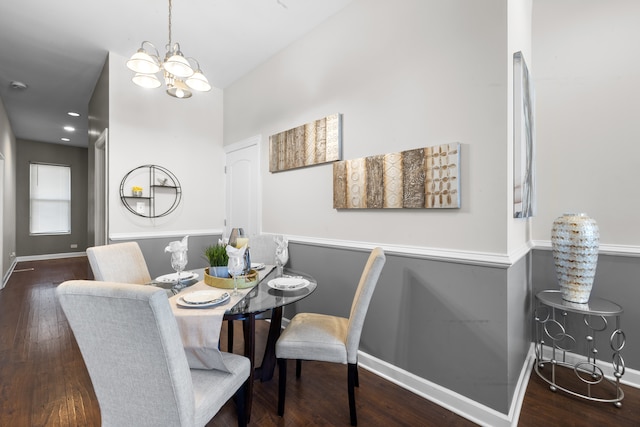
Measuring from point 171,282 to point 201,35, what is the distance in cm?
243

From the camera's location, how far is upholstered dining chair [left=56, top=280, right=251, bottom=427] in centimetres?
90

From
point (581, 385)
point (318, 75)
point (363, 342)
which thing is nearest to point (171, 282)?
point (363, 342)

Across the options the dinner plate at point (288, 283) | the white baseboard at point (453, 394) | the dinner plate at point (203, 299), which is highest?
the dinner plate at point (203, 299)

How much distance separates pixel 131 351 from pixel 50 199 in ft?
28.0

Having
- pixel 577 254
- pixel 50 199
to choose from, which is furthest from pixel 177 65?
pixel 50 199

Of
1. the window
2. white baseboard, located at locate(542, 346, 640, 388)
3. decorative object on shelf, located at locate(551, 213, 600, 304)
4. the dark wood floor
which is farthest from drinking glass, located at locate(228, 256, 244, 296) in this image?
the window

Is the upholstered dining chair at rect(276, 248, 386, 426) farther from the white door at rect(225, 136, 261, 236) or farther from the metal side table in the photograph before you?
the white door at rect(225, 136, 261, 236)

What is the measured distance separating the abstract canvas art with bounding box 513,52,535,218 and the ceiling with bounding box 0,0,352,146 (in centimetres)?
151

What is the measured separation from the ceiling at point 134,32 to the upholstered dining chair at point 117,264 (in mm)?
2068

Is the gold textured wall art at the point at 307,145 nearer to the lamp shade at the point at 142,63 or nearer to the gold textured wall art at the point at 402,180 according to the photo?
the gold textured wall art at the point at 402,180

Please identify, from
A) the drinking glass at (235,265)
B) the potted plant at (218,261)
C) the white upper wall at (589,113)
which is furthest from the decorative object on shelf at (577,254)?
the potted plant at (218,261)

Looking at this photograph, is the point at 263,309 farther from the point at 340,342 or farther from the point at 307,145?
the point at 307,145

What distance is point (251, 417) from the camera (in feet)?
5.44

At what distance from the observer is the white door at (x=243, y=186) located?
343cm
